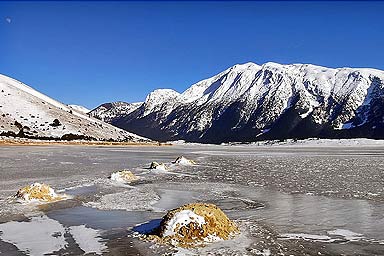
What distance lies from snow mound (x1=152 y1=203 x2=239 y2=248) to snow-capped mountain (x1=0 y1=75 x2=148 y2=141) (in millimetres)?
77507

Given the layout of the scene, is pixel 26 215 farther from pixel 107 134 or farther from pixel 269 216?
pixel 107 134

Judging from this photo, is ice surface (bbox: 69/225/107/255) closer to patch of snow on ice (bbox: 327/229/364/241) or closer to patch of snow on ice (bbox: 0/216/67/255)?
patch of snow on ice (bbox: 0/216/67/255)

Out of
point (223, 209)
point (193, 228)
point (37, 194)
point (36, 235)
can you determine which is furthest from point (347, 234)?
point (37, 194)

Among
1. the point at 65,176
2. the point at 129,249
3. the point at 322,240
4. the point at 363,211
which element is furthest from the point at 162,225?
the point at 65,176

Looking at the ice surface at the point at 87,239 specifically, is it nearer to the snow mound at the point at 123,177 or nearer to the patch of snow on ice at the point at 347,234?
the patch of snow on ice at the point at 347,234

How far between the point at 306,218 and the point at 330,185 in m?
8.41

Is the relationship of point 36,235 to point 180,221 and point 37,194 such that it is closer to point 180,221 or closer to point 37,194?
point 180,221

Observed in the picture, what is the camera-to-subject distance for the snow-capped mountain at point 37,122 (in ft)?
291

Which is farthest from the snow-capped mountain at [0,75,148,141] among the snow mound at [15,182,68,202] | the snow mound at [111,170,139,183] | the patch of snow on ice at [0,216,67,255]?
the patch of snow on ice at [0,216,67,255]

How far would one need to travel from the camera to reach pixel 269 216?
504 inches

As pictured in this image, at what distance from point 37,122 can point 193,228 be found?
94.5 meters

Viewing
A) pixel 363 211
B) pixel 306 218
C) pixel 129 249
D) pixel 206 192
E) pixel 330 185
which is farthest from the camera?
pixel 330 185

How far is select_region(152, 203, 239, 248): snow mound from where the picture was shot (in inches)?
380

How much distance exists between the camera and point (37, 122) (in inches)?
3802
